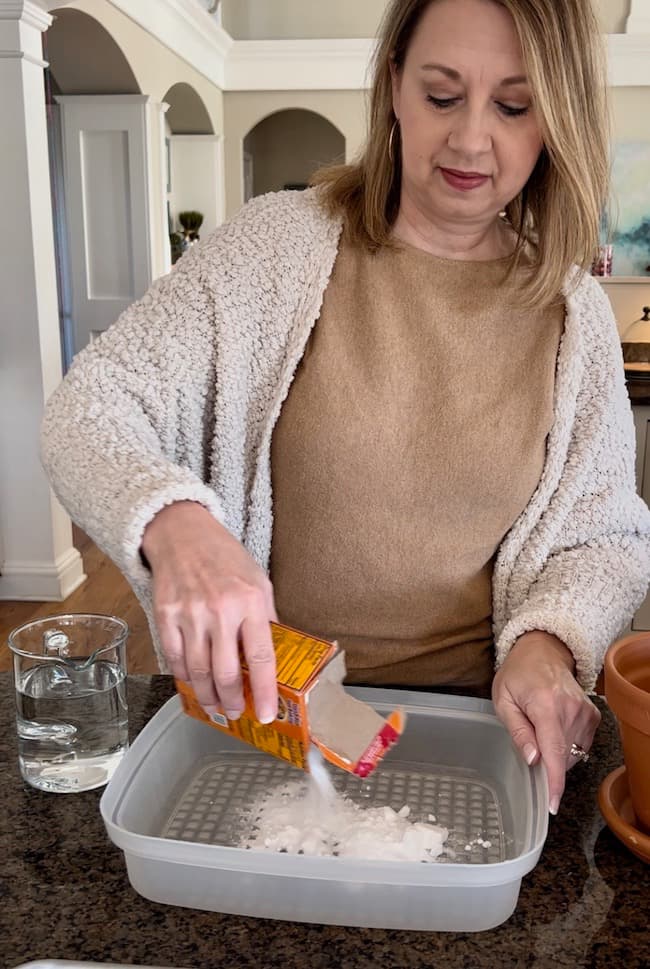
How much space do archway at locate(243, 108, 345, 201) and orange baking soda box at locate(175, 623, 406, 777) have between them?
7.64 meters

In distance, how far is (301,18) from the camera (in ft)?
20.3

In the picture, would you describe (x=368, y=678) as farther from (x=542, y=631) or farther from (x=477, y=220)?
(x=477, y=220)

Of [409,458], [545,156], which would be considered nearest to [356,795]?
[409,458]

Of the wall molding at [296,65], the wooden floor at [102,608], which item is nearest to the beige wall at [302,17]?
the wall molding at [296,65]

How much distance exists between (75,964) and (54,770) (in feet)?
0.71

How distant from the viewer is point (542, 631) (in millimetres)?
882

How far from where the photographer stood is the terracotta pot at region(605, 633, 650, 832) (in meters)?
0.62

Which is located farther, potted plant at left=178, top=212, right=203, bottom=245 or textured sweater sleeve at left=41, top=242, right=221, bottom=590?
potted plant at left=178, top=212, right=203, bottom=245

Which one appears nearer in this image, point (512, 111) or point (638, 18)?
point (512, 111)

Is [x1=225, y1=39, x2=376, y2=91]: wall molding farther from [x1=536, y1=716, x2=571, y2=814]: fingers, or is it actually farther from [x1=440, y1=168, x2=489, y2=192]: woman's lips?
[x1=536, y1=716, x2=571, y2=814]: fingers

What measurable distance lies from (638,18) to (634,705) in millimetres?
6208

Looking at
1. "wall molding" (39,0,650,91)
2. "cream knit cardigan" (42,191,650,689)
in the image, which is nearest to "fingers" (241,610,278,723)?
"cream knit cardigan" (42,191,650,689)

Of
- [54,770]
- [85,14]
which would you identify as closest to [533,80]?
[54,770]

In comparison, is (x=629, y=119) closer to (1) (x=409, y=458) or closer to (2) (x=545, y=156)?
(2) (x=545, y=156)
